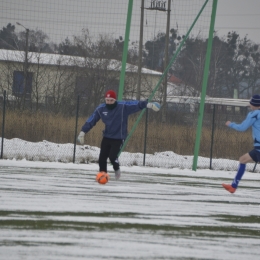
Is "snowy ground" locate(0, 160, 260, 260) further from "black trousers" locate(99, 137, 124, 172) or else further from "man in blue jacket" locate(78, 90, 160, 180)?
"man in blue jacket" locate(78, 90, 160, 180)

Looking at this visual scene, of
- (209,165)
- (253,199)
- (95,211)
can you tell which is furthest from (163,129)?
(95,211)

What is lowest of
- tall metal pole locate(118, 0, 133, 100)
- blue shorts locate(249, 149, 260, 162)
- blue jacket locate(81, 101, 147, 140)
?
blue shorts locate(249, 149, 260, 162)

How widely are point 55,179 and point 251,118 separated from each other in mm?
4598

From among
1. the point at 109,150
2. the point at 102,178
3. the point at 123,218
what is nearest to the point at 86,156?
the point at 109,150

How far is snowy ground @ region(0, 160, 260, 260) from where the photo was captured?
317 inches

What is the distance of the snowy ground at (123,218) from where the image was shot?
8.05 metres

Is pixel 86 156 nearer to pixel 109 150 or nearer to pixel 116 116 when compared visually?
pixel 109 150

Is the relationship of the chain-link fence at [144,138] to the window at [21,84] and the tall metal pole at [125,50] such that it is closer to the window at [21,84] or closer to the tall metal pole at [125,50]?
the tall metal pole at [125,50]

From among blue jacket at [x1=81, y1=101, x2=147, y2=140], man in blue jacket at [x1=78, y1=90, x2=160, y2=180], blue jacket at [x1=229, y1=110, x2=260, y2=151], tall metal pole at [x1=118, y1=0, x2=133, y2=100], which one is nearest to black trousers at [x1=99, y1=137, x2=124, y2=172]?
man in blue jacket at [x1=78, y1=90, x2=160, y2=180]

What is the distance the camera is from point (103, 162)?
15586 mm

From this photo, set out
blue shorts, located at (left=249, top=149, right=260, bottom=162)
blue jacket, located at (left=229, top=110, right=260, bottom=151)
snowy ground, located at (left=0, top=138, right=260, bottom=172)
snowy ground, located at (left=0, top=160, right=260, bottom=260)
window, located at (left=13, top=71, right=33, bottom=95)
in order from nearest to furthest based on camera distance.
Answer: snowy ground, located at (left=0, top=160, right=260, bottom=260) → blue jacket, located at (left=229, top=110, right=260, bottom=151) → blue shorts, located at (left=249, top=149, right=260, bottom=162) → snowy ground, located at (left=0, top=138, right=260, bottom=172) → window, located at (left=13, top=71, right=33, bottom=95)

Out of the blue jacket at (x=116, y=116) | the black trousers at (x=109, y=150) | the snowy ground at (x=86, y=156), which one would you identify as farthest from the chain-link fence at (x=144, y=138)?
the blue jacket at (x=116, y=116)

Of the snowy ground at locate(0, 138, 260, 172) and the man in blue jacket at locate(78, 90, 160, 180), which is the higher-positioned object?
the man in blue jacket at locate(78, 90, 160, 180)

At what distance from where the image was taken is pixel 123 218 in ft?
34.4
